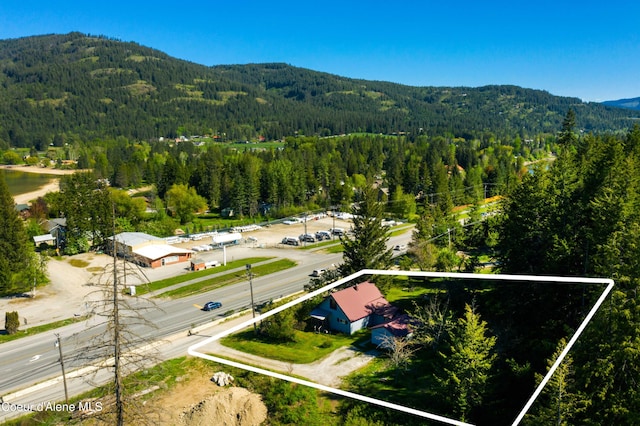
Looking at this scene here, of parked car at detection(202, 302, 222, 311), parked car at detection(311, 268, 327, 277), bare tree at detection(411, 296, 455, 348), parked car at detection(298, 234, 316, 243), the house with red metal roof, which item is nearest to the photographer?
bare tree at detection(411, 296, 455, 348)

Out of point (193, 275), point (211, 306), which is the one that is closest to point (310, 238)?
point (193, 275)

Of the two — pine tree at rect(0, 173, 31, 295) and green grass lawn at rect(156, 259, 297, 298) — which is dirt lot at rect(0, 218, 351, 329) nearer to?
pine tree at rect(0, 173, 31, 295)

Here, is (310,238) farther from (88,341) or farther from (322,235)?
(88,341)

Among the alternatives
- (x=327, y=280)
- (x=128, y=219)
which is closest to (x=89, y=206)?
(x=128, y=219)

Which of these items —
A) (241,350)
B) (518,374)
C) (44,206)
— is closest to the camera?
(518,374)

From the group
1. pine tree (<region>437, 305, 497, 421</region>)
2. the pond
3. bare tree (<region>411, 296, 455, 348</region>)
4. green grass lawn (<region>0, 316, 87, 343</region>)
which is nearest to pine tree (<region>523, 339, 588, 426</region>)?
pine tree (<region>437, 305, 497, 421</region>)

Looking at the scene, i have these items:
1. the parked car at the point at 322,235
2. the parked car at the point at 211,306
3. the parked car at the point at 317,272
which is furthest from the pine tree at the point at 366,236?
the parked car at the point at 322,235

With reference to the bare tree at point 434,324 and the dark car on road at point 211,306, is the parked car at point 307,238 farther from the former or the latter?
the bare tree at point 434,324

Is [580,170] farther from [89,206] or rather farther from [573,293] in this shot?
[89,206]
